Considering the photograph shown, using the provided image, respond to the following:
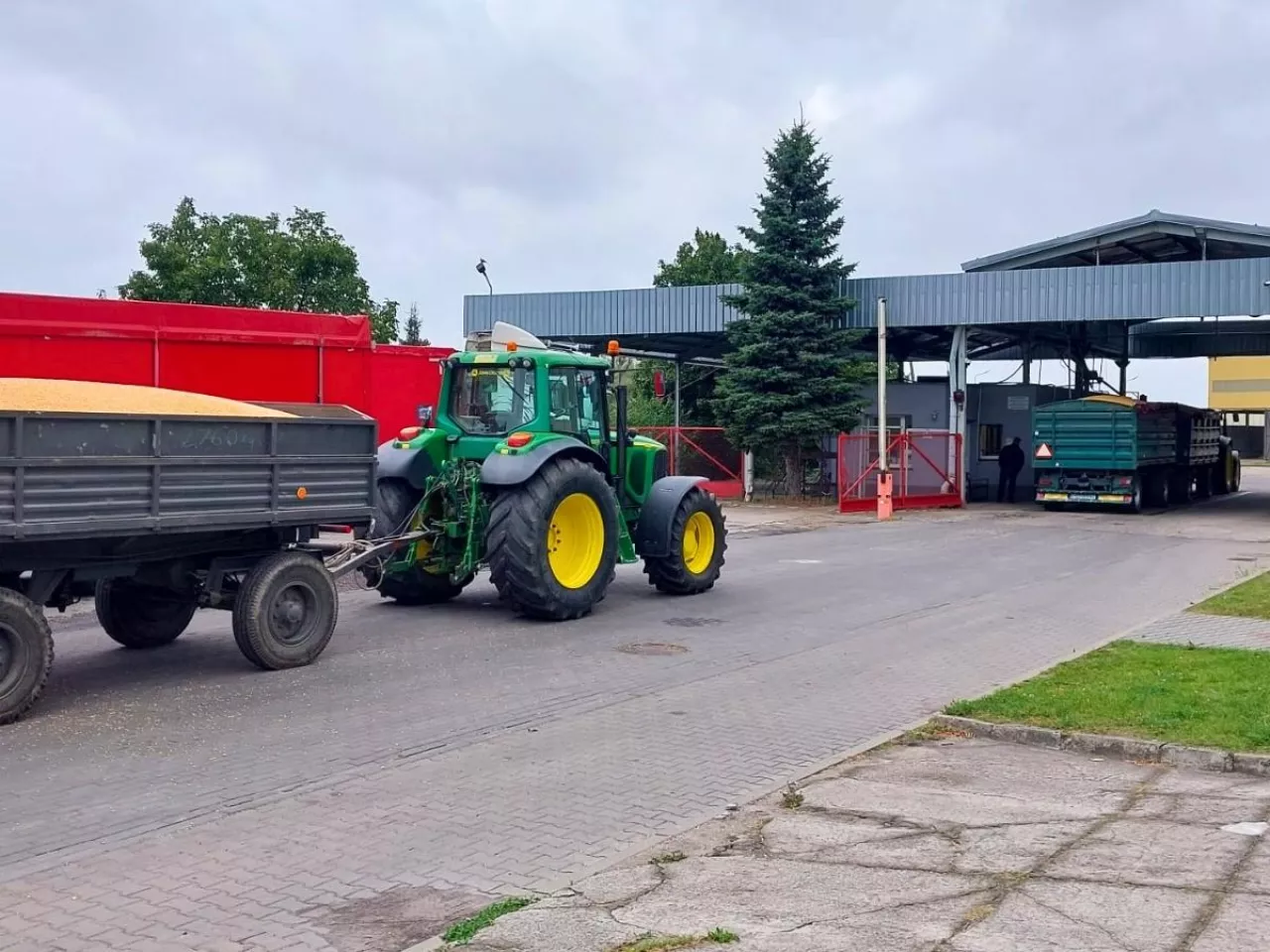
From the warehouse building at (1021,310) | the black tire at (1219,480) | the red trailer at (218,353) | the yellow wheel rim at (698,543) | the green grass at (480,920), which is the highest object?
the warehouse building at (1021,310)

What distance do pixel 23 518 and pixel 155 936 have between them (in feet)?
12.9

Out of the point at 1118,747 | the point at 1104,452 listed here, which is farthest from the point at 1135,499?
the point at 1118,747

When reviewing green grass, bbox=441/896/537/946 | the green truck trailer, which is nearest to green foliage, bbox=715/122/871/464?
the green truck trailer

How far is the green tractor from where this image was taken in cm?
1252

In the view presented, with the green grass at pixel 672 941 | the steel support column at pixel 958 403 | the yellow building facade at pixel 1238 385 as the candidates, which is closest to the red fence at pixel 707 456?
the steel support column at pixel 958 403

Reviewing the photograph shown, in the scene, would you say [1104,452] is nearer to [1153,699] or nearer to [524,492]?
[524,492]

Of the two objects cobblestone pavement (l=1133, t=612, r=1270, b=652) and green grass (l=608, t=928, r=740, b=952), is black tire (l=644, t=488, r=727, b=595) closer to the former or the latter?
cobblestone pavement (l=1133, t=612, r=1270, b=652)

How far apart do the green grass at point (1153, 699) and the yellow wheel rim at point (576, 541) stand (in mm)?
4751

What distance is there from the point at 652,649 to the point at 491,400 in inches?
133

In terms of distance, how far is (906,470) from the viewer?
33.1m

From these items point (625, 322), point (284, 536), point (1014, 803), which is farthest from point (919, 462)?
point (1014, 803)

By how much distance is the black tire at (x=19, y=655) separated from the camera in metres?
8.27

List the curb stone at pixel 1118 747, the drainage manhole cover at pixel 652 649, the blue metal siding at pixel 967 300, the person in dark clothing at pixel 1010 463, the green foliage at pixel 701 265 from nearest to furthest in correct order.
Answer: the curb stone at pixel 1118 747 → the drainage manhole cover at pixel 652 649 → the blue metal siding at pixel 967 300 → the person in dark clothing at pixel 1010 463 → the green foliage at pixel 701 265

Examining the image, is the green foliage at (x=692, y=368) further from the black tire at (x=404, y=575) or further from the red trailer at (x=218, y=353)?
the black tire at (x=404, y=575)
